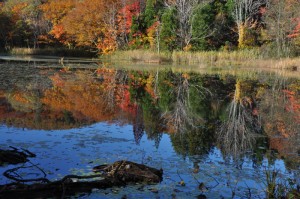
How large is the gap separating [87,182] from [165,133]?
390 centimetres

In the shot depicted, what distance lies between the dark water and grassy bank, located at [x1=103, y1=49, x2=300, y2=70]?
1426cm

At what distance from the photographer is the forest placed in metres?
34.1

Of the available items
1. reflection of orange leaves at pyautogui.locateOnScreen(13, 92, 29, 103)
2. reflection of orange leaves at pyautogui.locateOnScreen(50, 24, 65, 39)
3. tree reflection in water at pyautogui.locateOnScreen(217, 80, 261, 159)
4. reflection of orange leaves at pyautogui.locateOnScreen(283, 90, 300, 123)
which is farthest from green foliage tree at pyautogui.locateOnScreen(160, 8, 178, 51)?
reflection of orange leaves at pyautogui.locateOnScreen(13, 92, 29, 103)

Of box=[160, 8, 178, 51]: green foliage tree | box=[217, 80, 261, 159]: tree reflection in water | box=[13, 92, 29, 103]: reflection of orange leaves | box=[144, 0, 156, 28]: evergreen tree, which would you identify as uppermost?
box=[144, 0, 156, 28]: evergreen tree

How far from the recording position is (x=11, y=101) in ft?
37.1

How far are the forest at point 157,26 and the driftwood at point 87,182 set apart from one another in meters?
28.3

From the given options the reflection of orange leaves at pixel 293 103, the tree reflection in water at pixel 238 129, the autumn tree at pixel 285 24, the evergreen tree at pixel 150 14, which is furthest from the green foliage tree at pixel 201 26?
the tree reflection in water at pixel 238 129

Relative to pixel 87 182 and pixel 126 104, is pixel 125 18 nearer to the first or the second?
pixel 126 104

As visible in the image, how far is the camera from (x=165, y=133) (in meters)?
8.32

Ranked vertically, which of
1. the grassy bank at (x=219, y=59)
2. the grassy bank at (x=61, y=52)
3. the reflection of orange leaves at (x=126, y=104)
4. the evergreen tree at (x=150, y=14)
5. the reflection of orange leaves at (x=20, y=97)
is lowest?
the reflection of orange leaves at (x=126, y=104)

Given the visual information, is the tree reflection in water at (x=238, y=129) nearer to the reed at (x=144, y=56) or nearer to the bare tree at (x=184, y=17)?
the reed at (x=144, y=56)

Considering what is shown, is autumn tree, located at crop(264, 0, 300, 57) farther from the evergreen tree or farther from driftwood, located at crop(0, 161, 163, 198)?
driftwood, located at crop(0, 161, 163, 198)

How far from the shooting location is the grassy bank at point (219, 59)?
28558mm

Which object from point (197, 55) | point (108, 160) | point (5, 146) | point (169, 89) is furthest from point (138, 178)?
point (197, 55)
